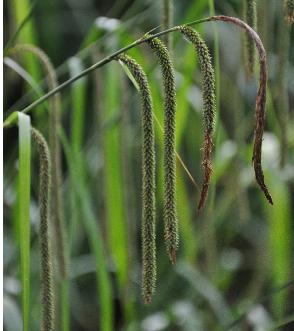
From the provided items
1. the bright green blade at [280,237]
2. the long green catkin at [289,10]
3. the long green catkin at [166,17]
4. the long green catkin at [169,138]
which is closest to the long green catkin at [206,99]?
the long green catkin at [169,138]

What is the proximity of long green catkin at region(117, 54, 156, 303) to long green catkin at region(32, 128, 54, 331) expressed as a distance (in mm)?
109

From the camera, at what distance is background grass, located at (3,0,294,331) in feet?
4.00

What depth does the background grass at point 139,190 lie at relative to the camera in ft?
4.00

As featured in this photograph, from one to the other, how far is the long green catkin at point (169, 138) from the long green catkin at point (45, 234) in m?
0.13

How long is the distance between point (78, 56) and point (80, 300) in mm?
711

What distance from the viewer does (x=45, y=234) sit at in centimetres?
78

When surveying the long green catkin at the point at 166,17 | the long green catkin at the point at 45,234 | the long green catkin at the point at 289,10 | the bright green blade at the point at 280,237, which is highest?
the long green catkin at the point at 166,17

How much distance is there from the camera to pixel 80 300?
181 centimetres

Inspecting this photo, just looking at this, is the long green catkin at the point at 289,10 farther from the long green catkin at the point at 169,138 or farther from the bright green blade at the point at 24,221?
the bright green blade at the point at 24,221

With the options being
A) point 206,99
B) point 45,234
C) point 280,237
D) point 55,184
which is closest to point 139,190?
point 280,237

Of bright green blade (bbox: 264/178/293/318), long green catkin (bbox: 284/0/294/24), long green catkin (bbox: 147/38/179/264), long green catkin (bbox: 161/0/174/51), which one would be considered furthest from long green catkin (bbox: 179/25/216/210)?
bright green blade (bbox: 264/178/293/318)

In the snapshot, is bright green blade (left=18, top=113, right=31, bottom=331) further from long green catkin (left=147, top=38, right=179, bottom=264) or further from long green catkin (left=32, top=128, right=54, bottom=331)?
long green catkin (left=147, top=38, right=179, bottom=264)

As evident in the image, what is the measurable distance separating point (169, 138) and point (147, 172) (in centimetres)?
4

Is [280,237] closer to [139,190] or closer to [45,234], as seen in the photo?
[139,190]
